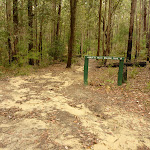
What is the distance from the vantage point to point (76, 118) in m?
4.55

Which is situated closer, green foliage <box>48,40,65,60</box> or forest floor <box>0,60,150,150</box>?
forest floor <box>0,60,150,150</box>

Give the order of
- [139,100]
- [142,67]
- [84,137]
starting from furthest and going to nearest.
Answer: [142,67] < [139,100] < [84,137]

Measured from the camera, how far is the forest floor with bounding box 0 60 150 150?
330 cm

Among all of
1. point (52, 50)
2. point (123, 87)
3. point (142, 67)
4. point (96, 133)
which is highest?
point (52, 50)

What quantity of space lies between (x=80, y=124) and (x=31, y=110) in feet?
6.21

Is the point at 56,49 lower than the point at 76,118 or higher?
higher

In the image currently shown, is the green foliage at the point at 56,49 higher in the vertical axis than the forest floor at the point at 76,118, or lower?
higher

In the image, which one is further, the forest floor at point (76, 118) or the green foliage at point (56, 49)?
the green foliage at point (56, 49)

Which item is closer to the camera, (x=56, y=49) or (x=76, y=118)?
(x=76, y=118)

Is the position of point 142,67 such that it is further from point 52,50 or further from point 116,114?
point 52,50

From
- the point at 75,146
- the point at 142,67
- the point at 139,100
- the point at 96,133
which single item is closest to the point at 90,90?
the point at 139,100

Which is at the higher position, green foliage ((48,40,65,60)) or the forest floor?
green foliage ((48,40,65,60))

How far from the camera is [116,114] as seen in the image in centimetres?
497

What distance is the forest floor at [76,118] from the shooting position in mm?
3301
